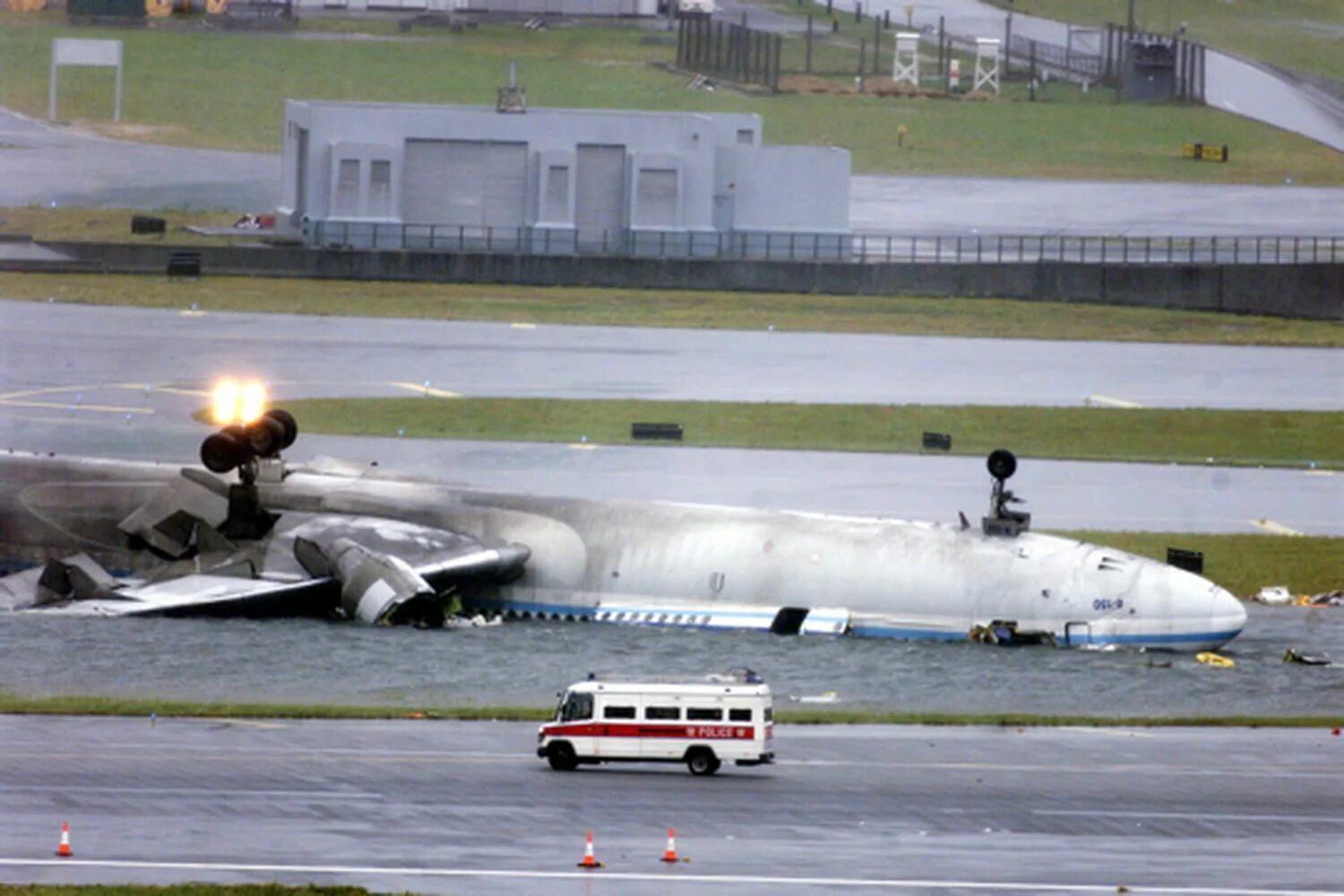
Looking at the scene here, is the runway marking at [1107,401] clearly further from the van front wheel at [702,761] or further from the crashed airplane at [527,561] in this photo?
the van front wheel at [702,761]

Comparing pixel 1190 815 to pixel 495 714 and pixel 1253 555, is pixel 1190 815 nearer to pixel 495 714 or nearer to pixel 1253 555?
pixel 495 714

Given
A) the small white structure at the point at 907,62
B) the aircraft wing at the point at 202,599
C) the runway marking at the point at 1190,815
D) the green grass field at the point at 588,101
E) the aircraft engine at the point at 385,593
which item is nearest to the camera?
the runway marking at the point at 1190,815

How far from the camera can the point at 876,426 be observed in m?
92.4

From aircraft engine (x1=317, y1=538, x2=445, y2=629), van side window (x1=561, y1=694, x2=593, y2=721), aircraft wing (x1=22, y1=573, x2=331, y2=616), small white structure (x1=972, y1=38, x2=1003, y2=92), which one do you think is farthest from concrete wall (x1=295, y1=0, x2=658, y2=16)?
van side window (x1=561, y1=694, x2=593, y2=721)

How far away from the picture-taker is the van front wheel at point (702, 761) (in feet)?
157

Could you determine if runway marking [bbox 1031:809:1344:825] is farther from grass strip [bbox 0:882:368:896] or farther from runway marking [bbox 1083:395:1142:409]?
runway marking [bbox 1083:395:1142:409]

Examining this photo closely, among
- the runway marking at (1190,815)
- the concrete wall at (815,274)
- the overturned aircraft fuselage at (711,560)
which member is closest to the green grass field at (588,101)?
the concrete wall at (815,274)

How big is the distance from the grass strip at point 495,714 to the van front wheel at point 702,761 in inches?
216

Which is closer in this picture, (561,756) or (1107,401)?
(561,756)

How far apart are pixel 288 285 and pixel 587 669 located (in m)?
56.6

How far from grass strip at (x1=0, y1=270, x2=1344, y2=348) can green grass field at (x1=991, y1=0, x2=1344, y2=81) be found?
4435 centimetres

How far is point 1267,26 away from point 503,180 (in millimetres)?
61742

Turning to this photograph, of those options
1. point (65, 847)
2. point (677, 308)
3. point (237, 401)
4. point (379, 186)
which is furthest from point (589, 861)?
point (379, 186)

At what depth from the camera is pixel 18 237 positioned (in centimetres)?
12194
